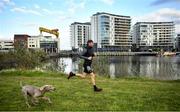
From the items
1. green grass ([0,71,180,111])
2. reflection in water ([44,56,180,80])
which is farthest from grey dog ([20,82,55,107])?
reflection in water ([44,56,180,80])

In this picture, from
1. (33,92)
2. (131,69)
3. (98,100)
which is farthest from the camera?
(131,69)

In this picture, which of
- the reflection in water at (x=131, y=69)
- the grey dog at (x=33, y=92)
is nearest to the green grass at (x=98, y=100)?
the grey dog at (x=33, y=92)

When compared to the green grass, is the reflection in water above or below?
below

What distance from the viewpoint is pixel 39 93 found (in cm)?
1173

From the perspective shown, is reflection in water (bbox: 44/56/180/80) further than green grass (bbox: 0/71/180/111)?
Yes

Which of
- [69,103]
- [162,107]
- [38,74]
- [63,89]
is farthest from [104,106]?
[38,74]

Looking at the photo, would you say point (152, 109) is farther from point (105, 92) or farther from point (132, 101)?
point (105, 92)

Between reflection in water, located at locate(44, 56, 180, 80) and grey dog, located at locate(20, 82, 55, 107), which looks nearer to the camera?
grey dog, located at locate(20, 82, 55, 107)

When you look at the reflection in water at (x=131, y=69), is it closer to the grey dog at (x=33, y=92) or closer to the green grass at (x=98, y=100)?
the green grass at (x=98, y=100)

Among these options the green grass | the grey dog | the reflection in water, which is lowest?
the reflection in water

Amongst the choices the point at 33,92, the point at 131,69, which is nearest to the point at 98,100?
the point at 33,92

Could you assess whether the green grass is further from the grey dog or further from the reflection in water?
the reflection in water

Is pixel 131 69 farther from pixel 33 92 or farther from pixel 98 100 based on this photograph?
pixel 33 92

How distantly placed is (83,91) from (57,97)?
2054 mm
